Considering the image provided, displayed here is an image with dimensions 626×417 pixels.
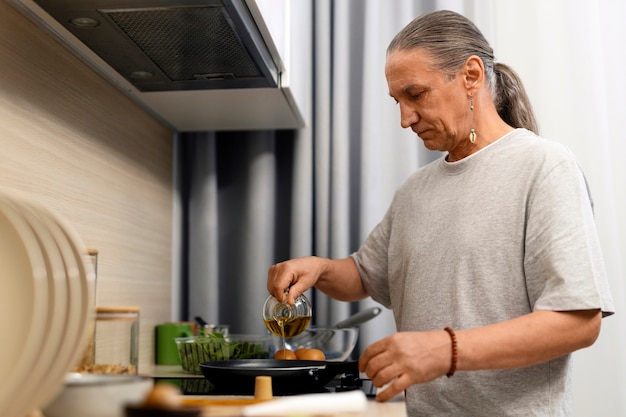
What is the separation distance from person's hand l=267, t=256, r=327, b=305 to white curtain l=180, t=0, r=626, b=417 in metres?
0.47

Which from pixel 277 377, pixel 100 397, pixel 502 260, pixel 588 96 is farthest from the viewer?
pixel 588 96

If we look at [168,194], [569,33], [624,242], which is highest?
[569,33]

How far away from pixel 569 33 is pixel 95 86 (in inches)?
55.6

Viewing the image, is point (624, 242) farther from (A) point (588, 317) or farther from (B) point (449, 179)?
(A) point (588, 317)

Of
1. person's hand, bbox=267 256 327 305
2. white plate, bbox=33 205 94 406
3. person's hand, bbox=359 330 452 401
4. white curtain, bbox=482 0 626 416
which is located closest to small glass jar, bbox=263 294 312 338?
person's hand, bbox=267 256 327 305

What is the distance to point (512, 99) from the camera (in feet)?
5.38

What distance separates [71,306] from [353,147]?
160cm

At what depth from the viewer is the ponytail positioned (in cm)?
164

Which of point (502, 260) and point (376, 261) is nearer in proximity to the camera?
point (502, 260)

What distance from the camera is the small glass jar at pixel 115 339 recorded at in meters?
0.91

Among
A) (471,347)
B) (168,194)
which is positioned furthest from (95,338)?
(168,194)

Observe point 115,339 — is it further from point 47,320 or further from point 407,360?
point 407,360

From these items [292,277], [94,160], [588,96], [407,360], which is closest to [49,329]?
[407,360]

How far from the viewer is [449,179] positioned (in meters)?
1.59
